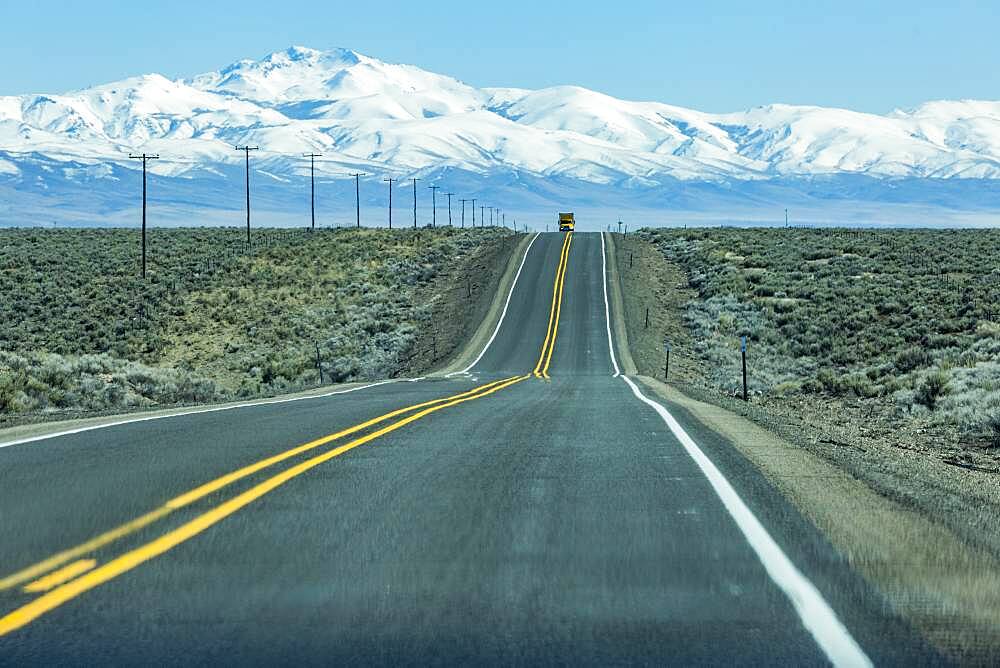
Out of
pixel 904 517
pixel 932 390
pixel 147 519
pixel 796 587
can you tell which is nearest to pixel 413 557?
pixel 147 519

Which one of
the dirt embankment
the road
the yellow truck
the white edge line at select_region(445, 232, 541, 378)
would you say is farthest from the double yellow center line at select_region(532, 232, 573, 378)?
the road

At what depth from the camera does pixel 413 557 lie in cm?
649

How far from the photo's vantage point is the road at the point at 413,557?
4.94m

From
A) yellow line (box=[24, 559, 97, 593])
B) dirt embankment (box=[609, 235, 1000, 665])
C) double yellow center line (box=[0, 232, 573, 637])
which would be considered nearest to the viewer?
dirt embankment (box=[609, 235, 1000, 665])

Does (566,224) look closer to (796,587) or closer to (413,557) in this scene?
(413,557)

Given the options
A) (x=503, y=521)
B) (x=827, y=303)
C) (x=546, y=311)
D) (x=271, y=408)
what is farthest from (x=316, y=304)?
(x=503, y=521)

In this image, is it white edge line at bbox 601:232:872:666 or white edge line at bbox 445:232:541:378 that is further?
white edge line at bbox 445:232:541:378

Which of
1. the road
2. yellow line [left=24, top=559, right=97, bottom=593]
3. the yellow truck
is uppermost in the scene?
the yellow truck

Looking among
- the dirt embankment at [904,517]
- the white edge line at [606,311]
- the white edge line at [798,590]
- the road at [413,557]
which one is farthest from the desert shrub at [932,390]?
the white edge line at [798,590]

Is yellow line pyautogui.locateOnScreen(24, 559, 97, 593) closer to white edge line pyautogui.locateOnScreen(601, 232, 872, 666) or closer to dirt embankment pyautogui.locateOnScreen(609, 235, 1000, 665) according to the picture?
white edge line pyautogui.locateOnScreen(601, 232, 872, 666)

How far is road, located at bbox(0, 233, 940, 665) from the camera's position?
4941mm

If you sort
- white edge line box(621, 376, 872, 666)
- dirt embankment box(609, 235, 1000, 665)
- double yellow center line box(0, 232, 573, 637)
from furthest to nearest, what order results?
1. double yellow center line box(0, 232, 573, 637)
2. dirt embankment box(609, 235, 1000, 665)
3. white edge line box(621, 376, 872, 666)

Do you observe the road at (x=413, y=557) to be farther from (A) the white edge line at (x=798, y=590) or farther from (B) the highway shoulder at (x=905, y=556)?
(B) the highway shoulder at (x=905, y=556)

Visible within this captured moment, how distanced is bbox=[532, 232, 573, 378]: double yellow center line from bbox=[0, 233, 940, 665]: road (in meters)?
30.3
